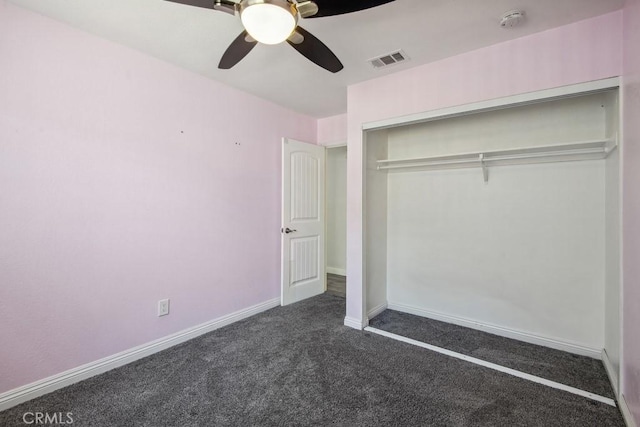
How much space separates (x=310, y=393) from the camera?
1.90 m

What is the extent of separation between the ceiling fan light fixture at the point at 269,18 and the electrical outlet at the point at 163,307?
7.38ft

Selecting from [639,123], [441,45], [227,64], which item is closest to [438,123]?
[441,45]

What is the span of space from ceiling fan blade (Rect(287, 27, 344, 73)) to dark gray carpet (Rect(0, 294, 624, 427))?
214cm

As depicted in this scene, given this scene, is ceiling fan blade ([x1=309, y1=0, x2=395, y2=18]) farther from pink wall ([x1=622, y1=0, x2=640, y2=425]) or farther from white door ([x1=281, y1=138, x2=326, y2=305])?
white door ([x1=281, y1=138, x2=326, y2=305])

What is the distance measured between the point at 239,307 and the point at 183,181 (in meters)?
1.47

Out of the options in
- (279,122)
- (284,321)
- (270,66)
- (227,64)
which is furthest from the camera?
(279,122)

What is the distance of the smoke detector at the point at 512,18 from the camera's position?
1.82m

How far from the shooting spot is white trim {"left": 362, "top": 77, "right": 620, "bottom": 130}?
186cm

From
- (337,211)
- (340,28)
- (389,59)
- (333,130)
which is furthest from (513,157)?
(337,211)

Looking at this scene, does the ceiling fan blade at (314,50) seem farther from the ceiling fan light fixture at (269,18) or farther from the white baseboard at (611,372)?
the white baseboard at (611,372)

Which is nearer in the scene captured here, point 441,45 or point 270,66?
point 441,45

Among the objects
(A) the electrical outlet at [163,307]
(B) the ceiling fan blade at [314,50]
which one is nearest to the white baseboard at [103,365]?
(A) the electrical outlet at [163,307]

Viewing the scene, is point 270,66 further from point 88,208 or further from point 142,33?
point 88,208

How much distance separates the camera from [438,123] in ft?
10.1
